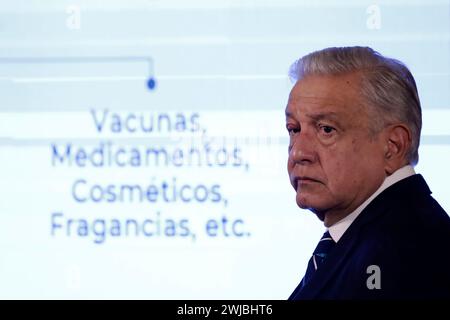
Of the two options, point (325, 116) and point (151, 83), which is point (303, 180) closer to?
point (325, 116)

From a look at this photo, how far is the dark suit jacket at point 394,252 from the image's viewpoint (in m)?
1.68

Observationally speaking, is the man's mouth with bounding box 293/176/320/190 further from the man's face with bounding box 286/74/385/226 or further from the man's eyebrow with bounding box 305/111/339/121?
the man's eyebrow with bounding box 305/111/339/121

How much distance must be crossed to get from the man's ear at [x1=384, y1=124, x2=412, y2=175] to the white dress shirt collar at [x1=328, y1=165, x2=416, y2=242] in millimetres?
14

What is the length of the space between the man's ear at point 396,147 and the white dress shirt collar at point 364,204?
0.05 ft

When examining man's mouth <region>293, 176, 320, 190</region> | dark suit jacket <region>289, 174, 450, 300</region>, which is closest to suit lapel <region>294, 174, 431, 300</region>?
dark suit jacket <region>289, 174, 450, 300</region>

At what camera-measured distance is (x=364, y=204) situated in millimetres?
1807

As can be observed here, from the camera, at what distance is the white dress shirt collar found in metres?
1.78

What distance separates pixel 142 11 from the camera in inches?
88.8

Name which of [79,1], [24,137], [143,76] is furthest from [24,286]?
[79,1]

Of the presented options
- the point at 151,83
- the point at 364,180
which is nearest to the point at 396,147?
the point at 364,180

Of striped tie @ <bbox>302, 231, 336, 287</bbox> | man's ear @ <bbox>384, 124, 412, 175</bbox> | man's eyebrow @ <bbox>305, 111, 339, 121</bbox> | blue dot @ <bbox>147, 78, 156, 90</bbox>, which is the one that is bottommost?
striped tie @ <bbox>302, 231, 336, 287</bbox>

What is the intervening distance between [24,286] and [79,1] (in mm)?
789

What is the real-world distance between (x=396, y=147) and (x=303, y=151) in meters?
0.21

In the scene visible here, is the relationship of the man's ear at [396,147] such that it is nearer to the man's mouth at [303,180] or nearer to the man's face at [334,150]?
the man's face at [334,150]
